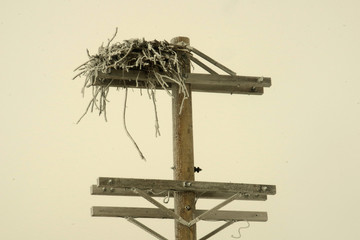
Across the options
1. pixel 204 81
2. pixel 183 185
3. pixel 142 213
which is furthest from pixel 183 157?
pixel 204 81

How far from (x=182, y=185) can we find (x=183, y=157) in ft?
0.74

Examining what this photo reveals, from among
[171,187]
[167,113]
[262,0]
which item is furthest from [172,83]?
[262,0]

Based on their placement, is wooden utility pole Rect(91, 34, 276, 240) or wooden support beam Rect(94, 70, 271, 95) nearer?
wooden utility pole Rect(91, 34, 276, 240)

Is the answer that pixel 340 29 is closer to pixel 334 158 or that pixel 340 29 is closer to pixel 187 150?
pixel 334 158

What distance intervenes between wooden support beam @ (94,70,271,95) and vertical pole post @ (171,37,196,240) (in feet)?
0.28

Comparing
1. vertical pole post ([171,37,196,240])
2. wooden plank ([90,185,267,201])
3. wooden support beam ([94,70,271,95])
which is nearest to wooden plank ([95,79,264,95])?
wooden support beam ([94,70,271,95])

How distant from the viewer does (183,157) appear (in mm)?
4852

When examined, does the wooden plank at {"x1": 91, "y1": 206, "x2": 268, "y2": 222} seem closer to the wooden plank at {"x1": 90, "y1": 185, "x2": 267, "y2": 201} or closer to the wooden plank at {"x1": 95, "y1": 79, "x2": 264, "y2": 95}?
the wooden plank at {"x1": 90, "y1": 185, "x2": 267, "y2": 201}

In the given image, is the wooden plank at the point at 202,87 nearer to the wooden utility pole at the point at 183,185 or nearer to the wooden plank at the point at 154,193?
the wooden utility pole at the point at 183,185

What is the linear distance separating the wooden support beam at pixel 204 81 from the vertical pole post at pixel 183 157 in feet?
0.28

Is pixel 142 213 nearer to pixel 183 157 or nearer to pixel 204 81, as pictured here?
pixel 183 157

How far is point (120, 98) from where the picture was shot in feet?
25.2

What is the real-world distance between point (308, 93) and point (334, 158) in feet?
2.05

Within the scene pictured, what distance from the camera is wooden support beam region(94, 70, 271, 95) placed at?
4910 millimetres
